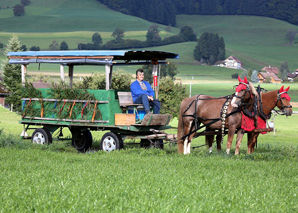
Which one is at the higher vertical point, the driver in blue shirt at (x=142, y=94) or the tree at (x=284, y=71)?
the tree at (x=284, y=71)

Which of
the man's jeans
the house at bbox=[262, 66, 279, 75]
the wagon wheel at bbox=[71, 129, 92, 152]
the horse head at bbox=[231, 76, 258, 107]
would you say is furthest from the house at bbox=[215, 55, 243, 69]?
the horse head at bbox=[231, 76, 258, 107]

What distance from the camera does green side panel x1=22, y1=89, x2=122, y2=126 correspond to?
14.9 meters

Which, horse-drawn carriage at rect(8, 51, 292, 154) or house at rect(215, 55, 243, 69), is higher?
house at rect(215, 55, 243, 69)

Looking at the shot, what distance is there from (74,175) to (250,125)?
6.03m

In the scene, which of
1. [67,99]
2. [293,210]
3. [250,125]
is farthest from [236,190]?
[67,99]

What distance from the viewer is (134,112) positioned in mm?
15242

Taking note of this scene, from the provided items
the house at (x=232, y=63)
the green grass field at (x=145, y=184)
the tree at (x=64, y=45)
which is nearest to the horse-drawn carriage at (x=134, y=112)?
the green grass field at (x=145, y=184)

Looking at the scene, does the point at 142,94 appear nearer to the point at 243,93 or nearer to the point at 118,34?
the point at 243,93

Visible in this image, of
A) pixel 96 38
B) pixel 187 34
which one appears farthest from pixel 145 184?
pixel 187 34

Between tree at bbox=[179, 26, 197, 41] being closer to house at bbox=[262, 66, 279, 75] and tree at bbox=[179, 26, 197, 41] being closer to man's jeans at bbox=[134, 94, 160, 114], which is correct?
house at bbox=[262, 66, 279, 75]

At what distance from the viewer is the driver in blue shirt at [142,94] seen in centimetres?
1492

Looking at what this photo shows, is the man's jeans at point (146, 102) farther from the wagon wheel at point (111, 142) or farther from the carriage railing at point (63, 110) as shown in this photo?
the wagon wheel at point (111, 142)

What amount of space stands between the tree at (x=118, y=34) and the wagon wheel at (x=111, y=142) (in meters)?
168

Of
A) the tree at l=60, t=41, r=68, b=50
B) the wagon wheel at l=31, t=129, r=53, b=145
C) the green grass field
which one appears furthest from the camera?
the tree at l=60, t=41, r=68, b=50
